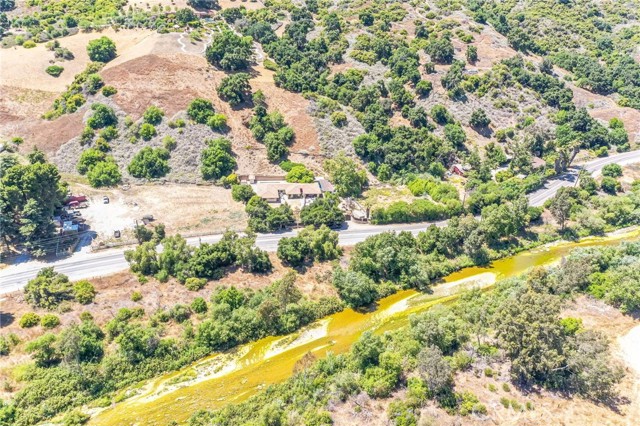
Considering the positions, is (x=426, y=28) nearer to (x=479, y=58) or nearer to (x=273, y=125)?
(x=479, y=58)

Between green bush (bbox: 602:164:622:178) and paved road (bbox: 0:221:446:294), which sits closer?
paved road (bbox: 0:221:446:294)

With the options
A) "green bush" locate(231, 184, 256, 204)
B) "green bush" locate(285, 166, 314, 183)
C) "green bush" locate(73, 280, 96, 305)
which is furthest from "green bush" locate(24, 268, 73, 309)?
"green bush" locate(285, 166, 314, 183)

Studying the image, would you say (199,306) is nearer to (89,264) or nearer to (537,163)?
(89,264)

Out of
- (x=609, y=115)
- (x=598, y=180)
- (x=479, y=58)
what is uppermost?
(x=479, y=58)

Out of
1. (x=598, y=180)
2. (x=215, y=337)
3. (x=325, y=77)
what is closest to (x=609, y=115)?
(x=598, y=180)

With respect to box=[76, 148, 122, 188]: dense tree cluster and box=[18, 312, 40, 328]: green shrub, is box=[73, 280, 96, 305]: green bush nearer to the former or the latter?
box=[18, 312, 40, 328]: green shrub
